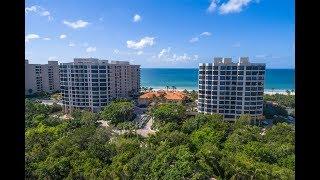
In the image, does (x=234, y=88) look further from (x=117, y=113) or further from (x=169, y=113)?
Answer: (x=117, y=113)

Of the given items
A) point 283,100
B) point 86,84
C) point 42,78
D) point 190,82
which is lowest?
point 283,100

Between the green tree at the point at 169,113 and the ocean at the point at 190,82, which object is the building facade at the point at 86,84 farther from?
the ocean at the point at 190,82

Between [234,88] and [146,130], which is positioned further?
[234,88]

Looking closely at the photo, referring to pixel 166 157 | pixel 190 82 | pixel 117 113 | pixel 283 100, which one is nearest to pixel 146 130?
pixel 117 113

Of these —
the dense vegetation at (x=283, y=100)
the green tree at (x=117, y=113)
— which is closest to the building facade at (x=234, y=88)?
the green tree at (x=117, y=113)

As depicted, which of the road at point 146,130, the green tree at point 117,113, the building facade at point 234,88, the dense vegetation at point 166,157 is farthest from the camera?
the green tree at point 117,113
